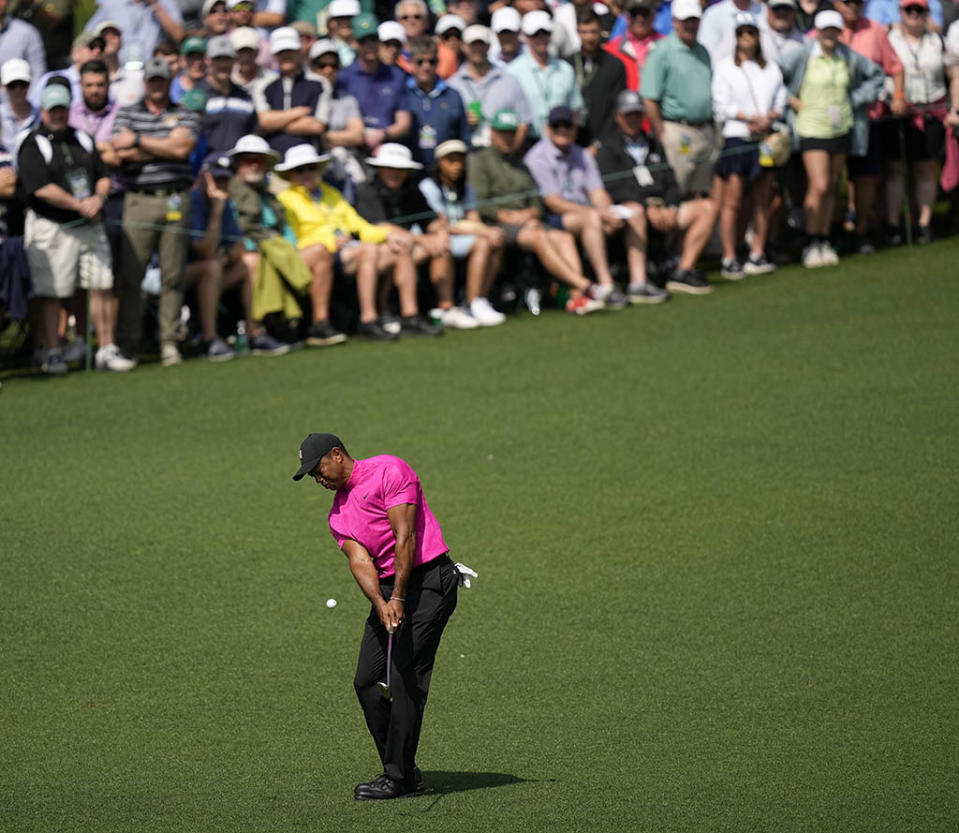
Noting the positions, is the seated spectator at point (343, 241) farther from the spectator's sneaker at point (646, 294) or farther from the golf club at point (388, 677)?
the golf club at point (388, 677)

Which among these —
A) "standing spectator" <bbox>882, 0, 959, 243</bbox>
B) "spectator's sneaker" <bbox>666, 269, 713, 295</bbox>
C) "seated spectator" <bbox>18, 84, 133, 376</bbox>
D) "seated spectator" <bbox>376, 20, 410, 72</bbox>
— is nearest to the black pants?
"seated spectator" <bbox>18, 84, 133, 376</bbox>

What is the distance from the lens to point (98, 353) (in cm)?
1498

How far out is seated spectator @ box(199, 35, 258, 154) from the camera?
15.4m

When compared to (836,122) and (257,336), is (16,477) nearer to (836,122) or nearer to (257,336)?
(257,336)

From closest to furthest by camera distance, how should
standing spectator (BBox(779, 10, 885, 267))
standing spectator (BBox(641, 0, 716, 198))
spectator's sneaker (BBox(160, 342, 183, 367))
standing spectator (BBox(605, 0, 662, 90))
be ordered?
spectator's sneaker (BBox(160, 342, 183, 367))
standing spectator (BBox(641, 0, 716, 198))
standing spectator (BBox(779, 10, 885, 267))
standing spectator (BBox(605, 0, 662, 90))

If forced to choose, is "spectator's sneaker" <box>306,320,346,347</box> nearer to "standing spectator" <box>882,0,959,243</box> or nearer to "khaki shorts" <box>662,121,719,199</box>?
"khaki shorts" <box>662,121,719,199</box>

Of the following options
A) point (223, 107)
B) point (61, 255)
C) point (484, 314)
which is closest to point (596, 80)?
point (484, 314)

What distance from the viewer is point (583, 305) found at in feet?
54.0

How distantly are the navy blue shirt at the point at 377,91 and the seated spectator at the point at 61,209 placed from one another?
276cm

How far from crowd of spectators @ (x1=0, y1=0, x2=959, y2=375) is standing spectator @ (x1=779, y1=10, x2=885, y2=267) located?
24 mm

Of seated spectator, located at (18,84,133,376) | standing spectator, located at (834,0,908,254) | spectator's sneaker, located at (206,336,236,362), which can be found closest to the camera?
seated spectator, located at (18,84,133,376)

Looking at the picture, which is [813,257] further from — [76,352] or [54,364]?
[54,364]

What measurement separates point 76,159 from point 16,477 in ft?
10.5

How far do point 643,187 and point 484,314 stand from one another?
2050mm
